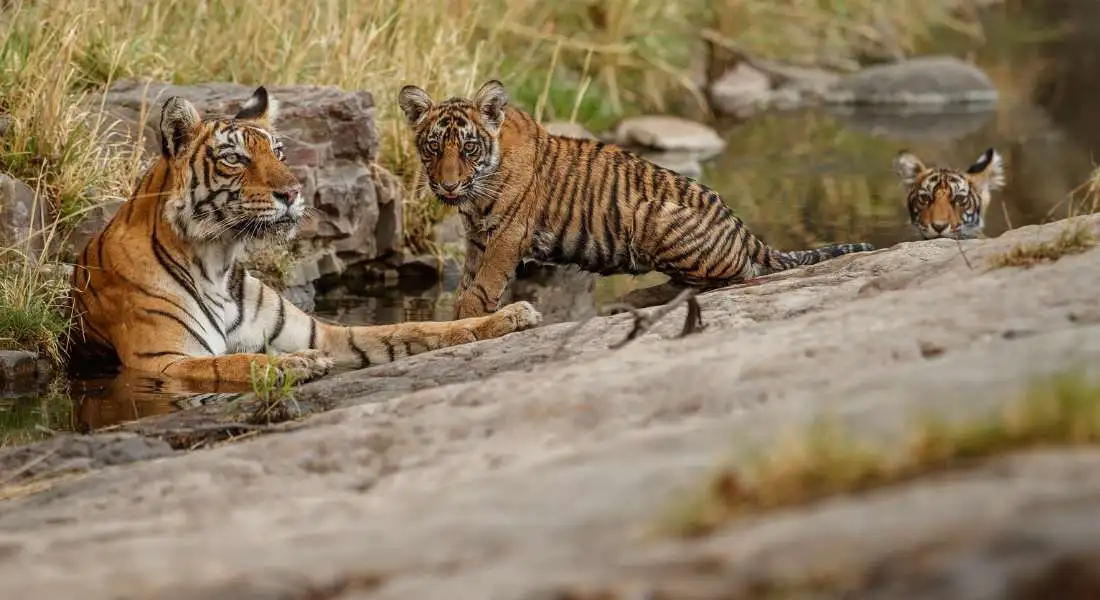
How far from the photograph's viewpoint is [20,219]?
7.45 m

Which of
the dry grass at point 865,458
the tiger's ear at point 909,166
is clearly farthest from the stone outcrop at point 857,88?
the dry grass at point 865,458

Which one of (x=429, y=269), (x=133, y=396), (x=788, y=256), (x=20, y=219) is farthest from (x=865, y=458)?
(x=429, y=269)

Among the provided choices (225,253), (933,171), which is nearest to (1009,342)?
(225,253)

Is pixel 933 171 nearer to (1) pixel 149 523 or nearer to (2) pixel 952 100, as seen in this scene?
(1) pixel 149 523

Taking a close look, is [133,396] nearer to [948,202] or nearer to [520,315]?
[520,315]

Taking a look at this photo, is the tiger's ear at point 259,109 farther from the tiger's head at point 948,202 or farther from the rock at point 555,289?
the tiger's head at point 948,202

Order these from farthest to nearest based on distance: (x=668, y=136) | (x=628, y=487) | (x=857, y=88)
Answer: (x=857, y=88)
(x=668, y=136)
(x=628, y=487)

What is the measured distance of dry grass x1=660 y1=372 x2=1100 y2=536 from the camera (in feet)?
9.05

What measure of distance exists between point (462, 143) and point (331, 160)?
202cm

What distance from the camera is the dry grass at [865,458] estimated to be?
9.05 ft

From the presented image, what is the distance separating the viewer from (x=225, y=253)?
6809mm

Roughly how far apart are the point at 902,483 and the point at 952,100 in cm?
1564

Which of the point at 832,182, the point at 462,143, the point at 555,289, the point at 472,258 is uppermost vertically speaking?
the point at 462,143

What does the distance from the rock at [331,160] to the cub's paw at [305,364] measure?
280 centimetres
